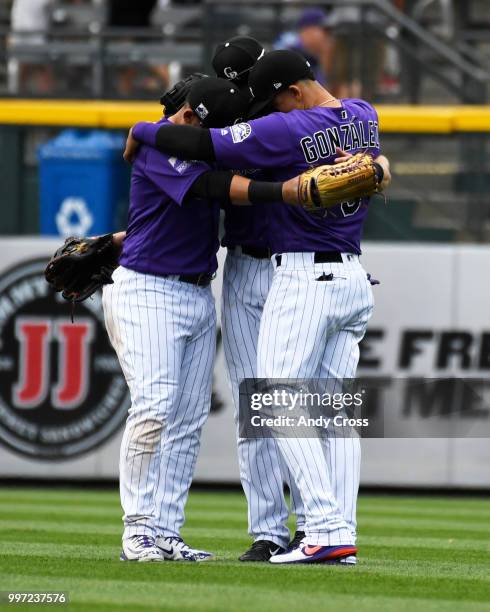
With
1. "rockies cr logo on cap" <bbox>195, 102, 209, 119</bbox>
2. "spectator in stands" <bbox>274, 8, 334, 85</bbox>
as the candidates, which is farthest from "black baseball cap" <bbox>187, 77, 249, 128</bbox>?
"spectator in stands" <bbox>274, 8, 334, 85</bbox>

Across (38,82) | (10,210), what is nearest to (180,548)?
(10,210)

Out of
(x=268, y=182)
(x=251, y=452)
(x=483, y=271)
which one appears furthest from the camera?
(x=483, y=271)

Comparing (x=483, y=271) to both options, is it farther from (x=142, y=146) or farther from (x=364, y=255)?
(x=142, y=146)

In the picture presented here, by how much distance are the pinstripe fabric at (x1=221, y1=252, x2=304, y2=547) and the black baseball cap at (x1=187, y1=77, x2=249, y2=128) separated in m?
0.63

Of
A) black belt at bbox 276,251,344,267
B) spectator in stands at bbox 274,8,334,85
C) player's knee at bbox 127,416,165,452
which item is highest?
spectator in stands at bbox 274,8,334,85

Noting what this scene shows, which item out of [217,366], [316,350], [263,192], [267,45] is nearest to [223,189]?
[263,192]

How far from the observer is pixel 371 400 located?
1091cm

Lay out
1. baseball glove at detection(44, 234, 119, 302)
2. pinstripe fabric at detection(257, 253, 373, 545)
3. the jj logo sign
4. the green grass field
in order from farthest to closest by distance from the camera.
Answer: the jj logo sign
baseball glove at detection(44, 234, 119, 302)
pinstripe fabric at detection(257, 253, 373, 545)
the green grass field

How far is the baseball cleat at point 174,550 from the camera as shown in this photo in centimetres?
588

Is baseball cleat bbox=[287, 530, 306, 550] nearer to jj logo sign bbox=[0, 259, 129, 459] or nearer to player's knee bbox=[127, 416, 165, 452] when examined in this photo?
player's knee bbox=[127, 416, 165, 452]

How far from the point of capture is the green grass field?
15.4ft

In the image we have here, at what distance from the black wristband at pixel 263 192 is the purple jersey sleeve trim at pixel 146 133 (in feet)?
1.50

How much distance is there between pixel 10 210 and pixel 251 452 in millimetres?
5698

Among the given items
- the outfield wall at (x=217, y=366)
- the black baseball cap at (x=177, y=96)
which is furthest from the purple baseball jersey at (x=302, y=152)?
the outfield wall at (x=217, y=366)
